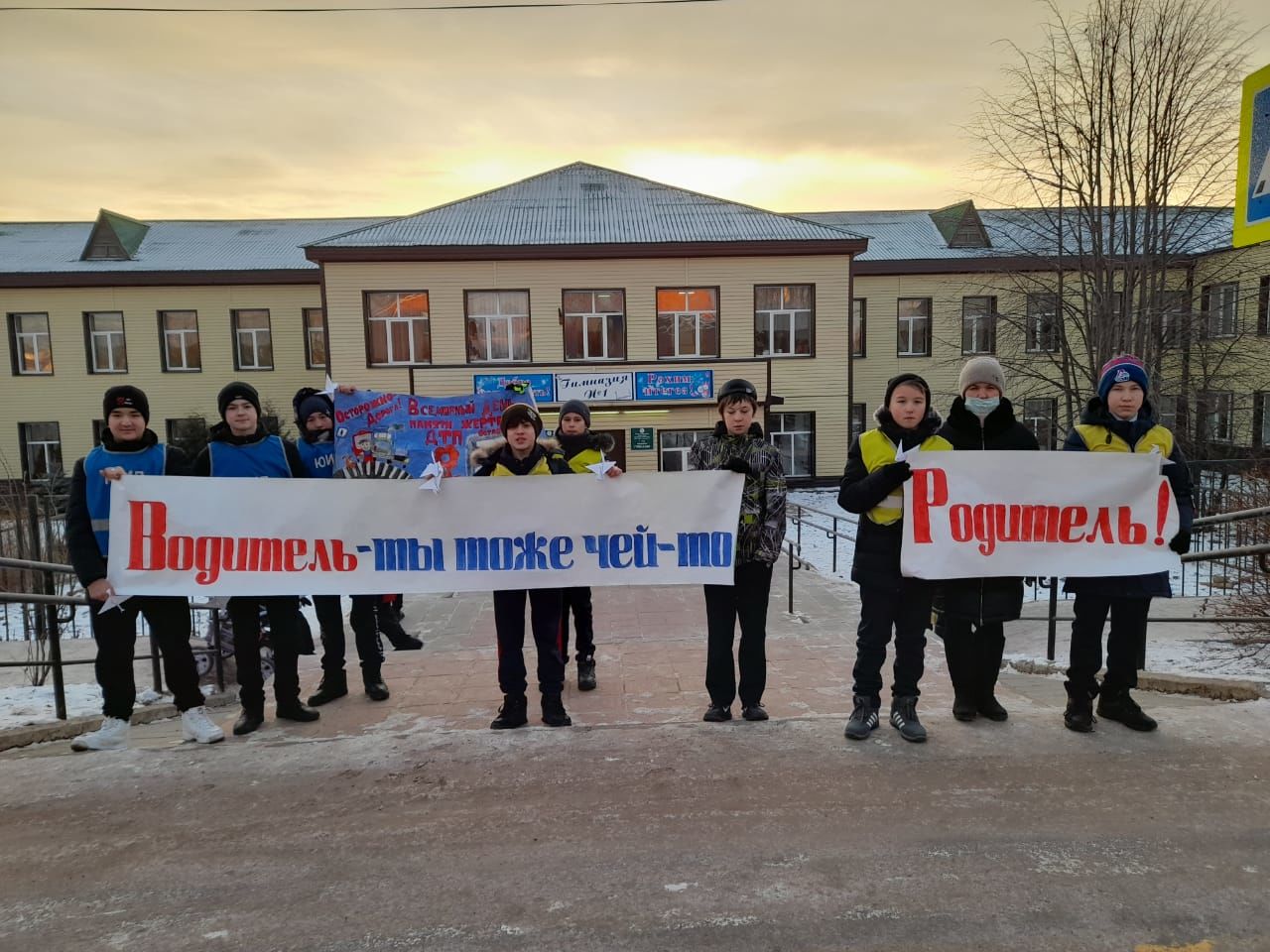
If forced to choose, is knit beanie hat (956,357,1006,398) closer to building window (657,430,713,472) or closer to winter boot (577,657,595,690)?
winter boot (577,657,595,690)

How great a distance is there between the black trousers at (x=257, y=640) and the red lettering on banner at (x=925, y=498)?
361 cm

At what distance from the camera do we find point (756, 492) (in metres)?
4.30

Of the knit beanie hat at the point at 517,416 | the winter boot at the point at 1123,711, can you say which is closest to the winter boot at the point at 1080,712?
the winter boot at the point at 1123,711

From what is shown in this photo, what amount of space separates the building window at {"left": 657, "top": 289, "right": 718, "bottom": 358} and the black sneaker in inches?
782

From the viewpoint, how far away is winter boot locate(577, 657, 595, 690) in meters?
5.39

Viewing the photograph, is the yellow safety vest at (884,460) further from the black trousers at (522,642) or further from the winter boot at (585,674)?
the winter boot at (585,674)

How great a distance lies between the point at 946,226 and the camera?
28297mm

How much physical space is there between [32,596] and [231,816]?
2563 millimetres

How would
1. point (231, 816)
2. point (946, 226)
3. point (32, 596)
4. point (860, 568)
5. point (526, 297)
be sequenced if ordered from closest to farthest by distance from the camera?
point (231, 816) → point (860, 568) → point (32, 596) → point (526, 297) → point (946, 226)

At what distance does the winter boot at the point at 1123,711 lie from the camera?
4.06m

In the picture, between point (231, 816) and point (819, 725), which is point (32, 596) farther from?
point (819, 725)

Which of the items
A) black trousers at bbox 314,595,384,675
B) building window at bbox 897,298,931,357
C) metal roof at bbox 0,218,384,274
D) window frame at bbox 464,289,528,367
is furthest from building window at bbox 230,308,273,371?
black trousers at bbox 314,595,384,675

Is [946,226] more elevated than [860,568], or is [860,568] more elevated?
[946,226]

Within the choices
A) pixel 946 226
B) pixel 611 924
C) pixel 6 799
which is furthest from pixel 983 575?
pixel 946 226
